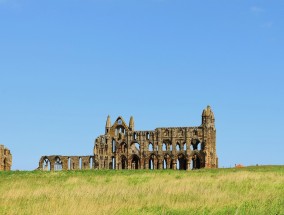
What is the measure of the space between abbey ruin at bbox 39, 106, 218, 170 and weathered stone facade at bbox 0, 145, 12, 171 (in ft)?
17.2

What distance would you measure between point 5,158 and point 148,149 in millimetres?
24161

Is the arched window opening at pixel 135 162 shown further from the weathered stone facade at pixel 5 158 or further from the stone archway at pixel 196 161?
the weathered stone facade at pixel 5 158

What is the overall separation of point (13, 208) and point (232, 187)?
10.5 meters

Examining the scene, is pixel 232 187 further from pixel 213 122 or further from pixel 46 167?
pixel 46 167

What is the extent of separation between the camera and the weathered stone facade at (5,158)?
85000 millimetres

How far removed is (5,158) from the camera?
86562 millimetres

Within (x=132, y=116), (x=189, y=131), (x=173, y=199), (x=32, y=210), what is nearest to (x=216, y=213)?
(x=173, y=199)

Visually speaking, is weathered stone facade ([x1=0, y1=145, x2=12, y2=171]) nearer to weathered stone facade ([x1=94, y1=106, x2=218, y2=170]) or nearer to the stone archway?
weathered stone facade ([x1=94, y1=106, x2=218, y2=170])

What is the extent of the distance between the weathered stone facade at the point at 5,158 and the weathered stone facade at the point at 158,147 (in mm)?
14682

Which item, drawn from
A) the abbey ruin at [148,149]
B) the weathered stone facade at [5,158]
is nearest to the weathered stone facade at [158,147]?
the abbey ruin at [148,149]

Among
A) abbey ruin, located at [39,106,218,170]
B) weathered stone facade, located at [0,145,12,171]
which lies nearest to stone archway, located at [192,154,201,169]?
abbey ruin, located at [39,106,218,170]

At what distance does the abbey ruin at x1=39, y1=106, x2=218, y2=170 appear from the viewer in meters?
79.4

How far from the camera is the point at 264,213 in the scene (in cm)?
1334

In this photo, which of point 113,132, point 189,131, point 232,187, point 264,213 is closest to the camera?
point 264,213
